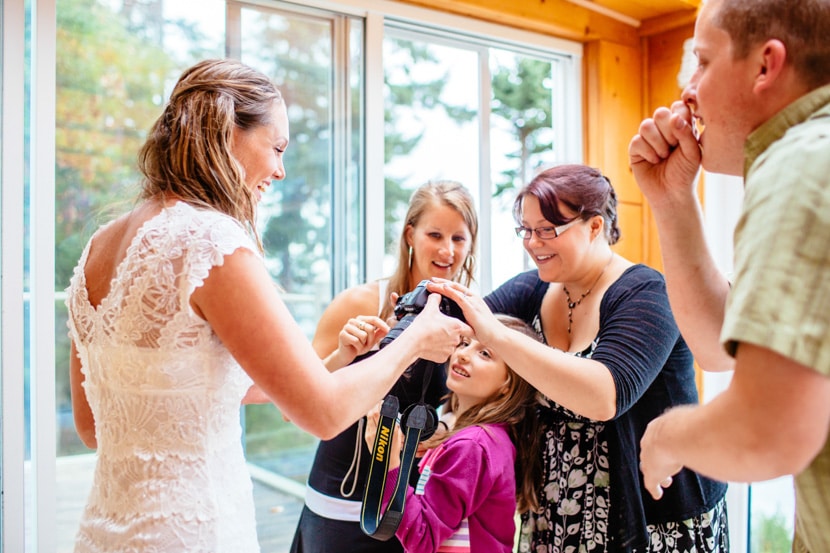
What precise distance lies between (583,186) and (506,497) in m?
0.75

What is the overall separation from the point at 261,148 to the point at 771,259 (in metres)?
0.88

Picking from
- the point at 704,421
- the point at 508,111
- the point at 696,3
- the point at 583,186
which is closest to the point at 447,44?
the point at 508,111

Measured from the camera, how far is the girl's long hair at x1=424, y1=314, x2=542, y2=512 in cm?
173

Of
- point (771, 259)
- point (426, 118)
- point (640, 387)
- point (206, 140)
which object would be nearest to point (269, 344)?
point (206, 140)

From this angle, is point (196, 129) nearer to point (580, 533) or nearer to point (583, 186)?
point (583, 186)

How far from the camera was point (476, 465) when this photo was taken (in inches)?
65.7

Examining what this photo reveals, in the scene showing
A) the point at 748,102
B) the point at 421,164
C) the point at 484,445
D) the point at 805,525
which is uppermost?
the point at 421,164

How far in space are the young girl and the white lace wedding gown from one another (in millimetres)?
534

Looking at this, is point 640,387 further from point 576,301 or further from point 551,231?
point 551,231

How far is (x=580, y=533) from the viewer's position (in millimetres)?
1647

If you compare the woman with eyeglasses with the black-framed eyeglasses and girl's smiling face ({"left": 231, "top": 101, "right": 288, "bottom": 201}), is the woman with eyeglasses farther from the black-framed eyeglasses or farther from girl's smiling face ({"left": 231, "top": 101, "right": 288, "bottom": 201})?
girl's smiling face ({"left": 231, "top": 101, "right": 288, "bottom": 201})

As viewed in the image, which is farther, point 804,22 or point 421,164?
point 421,164

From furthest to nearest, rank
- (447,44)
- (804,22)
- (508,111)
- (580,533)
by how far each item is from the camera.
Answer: (508,111) → (447,44) → (580,533) → (804,22)

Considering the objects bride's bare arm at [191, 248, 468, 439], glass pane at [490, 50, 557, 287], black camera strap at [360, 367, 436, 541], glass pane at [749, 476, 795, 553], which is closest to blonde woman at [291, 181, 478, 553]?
black camera strap at [360, 367, 436, 541]
